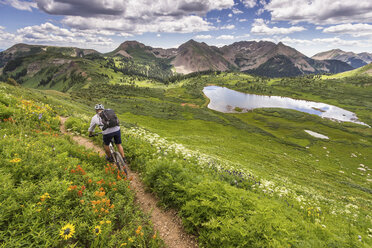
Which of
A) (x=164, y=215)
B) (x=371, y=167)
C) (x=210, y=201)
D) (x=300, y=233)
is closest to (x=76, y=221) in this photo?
(x=164, y=215)

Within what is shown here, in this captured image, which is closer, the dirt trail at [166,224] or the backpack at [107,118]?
the dirt trail at [166,224]

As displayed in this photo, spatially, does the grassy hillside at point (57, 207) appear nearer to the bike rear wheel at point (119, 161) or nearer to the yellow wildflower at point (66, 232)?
the yellow wildflower at point (66, 232)

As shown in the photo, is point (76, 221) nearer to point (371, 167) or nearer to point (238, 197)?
point (238, 197)

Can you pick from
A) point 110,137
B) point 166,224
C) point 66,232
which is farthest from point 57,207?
point 110,137

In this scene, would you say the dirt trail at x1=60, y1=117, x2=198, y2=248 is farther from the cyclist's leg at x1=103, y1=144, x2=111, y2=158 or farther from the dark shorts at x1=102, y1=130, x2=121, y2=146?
the dark shorts at x1=102, y1=130, x2=121, y2=146

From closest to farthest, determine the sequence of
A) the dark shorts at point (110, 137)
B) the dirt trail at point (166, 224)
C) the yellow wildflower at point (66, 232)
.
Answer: the yellow wildflower at point (66, 232) → the dirt trail at point (166, 224) → the dark shorts at point (110, 137)

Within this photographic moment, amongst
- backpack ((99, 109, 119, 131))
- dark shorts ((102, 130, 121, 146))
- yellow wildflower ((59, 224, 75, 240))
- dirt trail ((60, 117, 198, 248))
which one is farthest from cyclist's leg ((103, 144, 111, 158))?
yellow wildflower ((59, 224, 75, 240))

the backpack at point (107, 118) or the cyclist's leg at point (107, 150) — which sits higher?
the backpack at point (107, 118)

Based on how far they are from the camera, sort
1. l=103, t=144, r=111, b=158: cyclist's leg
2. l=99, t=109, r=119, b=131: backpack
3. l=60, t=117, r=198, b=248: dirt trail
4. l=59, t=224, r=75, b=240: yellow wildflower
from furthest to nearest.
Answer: l=103, t=144, r=111, b=158: cyclist's leg < l=99, t=109, r=119, b=131: backpack < l=60, t=117, r=198, b=248: dirt trail < l=59, t=224, r=75, b=240: yellow wildflower

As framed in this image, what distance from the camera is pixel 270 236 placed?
5379 millimetres

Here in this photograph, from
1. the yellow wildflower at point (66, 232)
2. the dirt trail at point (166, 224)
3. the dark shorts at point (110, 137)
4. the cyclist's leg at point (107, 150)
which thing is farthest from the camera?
the cyclist's leg at point (107, 150)

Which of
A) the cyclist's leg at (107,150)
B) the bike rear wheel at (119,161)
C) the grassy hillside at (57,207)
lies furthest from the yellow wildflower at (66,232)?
the cyclist's leg at (107,150)

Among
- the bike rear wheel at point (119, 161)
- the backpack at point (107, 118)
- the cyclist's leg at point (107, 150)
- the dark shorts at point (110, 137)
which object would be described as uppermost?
the backpack at point (107, 118)

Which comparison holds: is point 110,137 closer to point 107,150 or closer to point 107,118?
point 107,150
